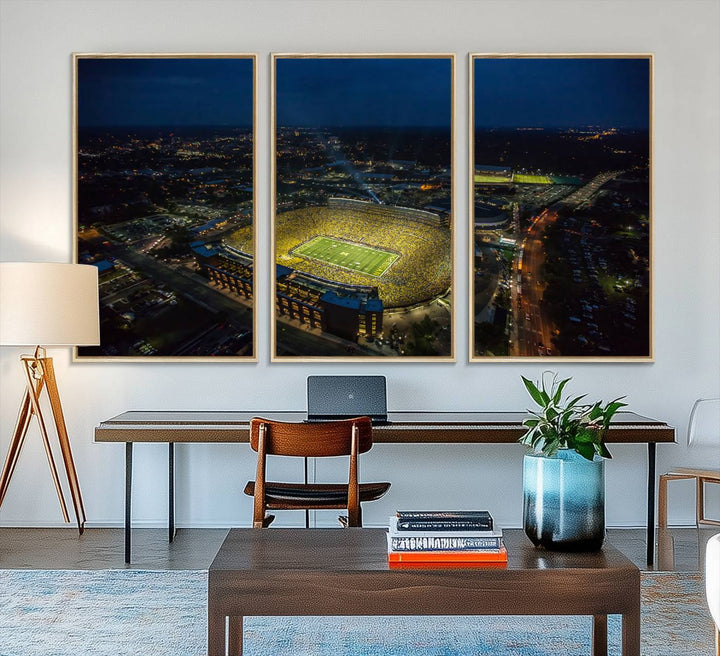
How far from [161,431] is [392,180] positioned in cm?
184

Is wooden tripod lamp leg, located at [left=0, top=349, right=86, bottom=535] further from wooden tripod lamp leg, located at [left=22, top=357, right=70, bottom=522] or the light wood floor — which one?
the light wood floor

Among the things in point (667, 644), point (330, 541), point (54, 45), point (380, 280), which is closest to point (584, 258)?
point (380, 280)

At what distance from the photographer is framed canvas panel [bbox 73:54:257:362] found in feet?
15.3

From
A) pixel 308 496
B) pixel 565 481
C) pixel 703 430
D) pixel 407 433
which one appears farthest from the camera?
pixel 703 430

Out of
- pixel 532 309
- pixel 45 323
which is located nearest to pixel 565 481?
pixel 532 309

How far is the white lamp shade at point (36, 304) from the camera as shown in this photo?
13.5 ft

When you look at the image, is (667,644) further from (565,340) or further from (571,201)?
(571,201)

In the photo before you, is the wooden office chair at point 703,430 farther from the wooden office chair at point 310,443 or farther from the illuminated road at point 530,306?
the wooden office chair at point 310,443

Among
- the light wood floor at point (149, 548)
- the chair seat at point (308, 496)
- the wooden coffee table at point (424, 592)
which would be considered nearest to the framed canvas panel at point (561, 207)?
the light wood floor at point (149, 548)

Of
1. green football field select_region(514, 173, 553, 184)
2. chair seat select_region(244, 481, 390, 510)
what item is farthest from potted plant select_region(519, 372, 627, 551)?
green football field select_region(514, 173, 553, 184)

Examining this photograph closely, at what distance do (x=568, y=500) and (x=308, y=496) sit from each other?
1.41 metres

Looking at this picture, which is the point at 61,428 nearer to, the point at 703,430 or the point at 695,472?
the point at 695,472

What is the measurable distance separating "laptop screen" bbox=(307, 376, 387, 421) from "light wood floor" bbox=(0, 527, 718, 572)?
2.80 ft

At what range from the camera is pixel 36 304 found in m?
4.14
